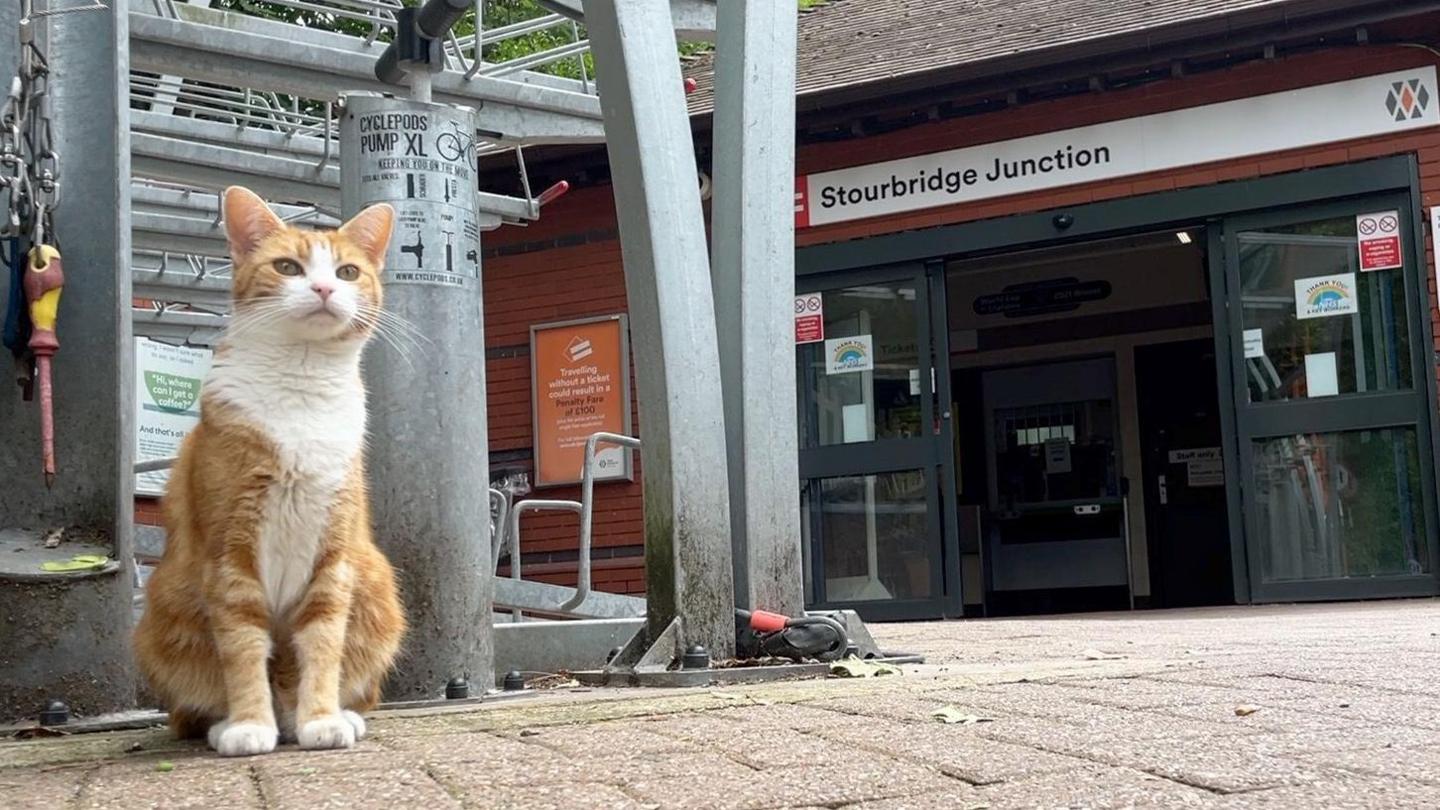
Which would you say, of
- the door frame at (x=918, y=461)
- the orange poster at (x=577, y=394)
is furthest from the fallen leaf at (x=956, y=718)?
the orange poster at (x=577, y=394)

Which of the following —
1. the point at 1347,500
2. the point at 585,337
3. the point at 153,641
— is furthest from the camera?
the point at 585,337

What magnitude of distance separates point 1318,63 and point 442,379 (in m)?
8.52

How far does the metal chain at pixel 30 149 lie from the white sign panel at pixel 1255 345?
8930mm

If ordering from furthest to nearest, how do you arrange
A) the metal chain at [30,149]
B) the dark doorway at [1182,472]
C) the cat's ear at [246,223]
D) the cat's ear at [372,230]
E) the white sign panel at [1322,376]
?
the dark doorway at [1182,472], the white sign panel at [1322,376], the metal chain at [30,149], the cat's ear at [372,230], the cat's ear at [246,223]

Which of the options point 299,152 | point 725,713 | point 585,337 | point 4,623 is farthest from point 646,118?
point 585,337

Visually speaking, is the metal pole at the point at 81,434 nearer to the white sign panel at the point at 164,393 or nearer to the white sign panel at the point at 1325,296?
the white sign panel at the point at 164,393

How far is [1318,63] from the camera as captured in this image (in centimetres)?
1127

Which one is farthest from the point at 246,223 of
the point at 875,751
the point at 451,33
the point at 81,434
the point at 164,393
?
the point at 164,393

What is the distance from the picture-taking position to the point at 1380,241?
10969 millimetres

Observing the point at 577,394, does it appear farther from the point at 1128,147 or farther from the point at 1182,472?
the point at 1182,472

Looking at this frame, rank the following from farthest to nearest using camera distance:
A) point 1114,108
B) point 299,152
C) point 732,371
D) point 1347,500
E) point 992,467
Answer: point 992,467 < point 1114,108 < point 1347,500 < point 299,152 < point 732,371

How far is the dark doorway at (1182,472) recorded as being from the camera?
53.8 feet

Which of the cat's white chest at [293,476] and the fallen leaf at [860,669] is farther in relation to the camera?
the fallen leaf at [860,669]

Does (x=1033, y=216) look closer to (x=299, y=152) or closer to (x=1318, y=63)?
(x=1318, y=63)
